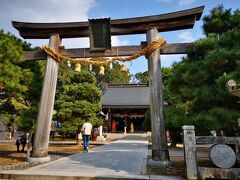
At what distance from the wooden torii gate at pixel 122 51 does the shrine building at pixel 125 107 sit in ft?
69.6

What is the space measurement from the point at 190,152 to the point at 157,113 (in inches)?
85.4

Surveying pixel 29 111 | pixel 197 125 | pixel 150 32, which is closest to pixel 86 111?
pixel 29 111

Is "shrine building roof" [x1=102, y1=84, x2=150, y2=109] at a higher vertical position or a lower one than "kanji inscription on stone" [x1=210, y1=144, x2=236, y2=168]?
higher

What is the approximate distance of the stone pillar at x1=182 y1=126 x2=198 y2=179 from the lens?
18.4 ft

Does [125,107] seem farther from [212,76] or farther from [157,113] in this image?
[212,76]

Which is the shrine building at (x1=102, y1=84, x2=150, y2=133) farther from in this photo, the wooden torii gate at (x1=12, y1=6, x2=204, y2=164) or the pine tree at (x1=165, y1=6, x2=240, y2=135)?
the pine tree at (x1=165, y1=6, x2=240, y2=135)

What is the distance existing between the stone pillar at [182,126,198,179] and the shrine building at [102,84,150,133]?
76.2 ft

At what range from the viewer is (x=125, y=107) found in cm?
3122

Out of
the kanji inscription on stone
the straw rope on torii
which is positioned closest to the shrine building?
the straw rope on torii

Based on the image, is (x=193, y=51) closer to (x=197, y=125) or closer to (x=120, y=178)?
(x=197, y=125)

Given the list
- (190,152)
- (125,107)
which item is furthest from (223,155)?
(125,107)

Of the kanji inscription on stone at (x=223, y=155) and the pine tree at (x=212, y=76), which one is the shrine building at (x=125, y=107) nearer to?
the pine tree at (x=212, y=76)

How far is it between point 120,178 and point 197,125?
264cm

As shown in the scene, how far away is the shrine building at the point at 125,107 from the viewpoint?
31.7 meters
